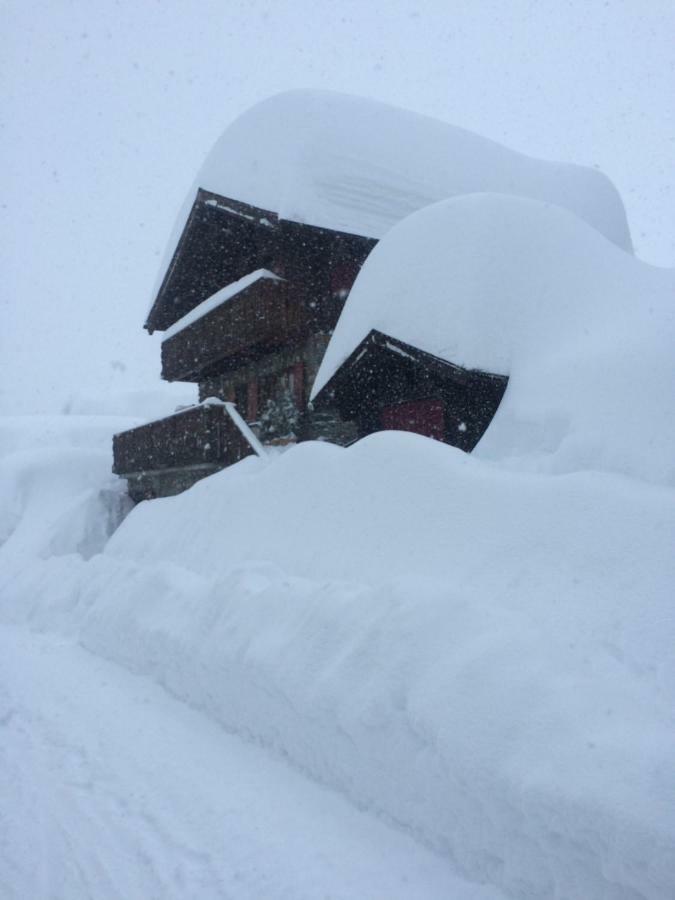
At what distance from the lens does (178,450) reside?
1331cm

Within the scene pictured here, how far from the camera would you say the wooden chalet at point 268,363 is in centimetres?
945

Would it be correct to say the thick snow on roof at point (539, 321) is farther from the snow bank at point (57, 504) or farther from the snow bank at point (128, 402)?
the snow bank at point (128, 402)

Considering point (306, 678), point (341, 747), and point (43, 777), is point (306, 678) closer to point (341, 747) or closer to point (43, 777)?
point (341, 747)

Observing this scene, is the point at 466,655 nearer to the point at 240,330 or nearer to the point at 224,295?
the point at 240,330

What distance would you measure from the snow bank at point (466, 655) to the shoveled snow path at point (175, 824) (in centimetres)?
20

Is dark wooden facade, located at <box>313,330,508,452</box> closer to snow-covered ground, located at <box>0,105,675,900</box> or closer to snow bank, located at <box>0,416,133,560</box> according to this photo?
snow-covered ground, located at <box>0,105,675,900</box>

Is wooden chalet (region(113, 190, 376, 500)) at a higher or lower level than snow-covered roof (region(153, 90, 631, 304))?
lower

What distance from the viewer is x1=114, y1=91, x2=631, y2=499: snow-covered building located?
39.2ft

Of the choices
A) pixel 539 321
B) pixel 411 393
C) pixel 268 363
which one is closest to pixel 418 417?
pixel 411 393

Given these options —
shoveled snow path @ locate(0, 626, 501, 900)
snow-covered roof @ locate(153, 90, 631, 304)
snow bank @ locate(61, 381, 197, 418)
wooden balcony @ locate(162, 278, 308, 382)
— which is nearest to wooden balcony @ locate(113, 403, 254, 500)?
wooden balcony @ locate(162, 278, 308, 382)

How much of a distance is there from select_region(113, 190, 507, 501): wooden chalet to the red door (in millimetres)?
18

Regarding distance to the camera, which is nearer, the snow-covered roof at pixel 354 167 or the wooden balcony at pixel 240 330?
the snow-covered roof at pixel 354 167

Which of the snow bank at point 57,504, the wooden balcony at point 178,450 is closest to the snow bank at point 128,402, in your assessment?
the snow bank at point 57,504

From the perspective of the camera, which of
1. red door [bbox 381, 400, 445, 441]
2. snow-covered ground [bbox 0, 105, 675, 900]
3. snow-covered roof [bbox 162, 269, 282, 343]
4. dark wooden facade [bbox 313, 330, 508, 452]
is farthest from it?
snow-covered roof [bbox 162, 269, 282, 343]
